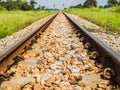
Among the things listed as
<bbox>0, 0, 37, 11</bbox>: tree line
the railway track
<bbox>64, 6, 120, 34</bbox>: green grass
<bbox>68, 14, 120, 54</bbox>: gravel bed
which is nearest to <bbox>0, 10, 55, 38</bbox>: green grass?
<bbox>68, 14, 120, 54</bbox>: gravel bed

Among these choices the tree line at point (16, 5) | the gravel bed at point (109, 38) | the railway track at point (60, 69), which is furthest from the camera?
→ the tree line at point (16, 5)

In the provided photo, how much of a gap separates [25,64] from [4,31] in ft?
17.6

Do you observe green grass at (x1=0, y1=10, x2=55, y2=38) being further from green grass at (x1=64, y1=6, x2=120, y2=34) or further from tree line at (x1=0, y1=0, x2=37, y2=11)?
tree line at (x1=0, y1=0, x2=37, y2=11)

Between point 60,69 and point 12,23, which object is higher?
point 60,69

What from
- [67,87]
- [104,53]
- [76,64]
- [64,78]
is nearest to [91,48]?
[104,53]

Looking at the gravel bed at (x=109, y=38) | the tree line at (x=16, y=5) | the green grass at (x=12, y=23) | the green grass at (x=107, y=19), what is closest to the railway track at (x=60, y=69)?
the gravel bed at (x=109, y=38)

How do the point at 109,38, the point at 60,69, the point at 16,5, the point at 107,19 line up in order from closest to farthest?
the point at 60,69, the point at 109,38, the point at 107,19, the point at 16,5

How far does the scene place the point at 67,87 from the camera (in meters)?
3.26

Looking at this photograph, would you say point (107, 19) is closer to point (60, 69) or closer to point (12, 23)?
point (12, 23)

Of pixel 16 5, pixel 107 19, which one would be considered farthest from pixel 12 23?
pixel 16 5

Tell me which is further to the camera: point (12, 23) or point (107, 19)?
point (107, 19)

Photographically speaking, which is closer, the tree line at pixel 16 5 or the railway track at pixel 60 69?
the railway track at pixel 60 69

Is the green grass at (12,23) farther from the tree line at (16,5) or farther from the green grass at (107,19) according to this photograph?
the tree line at (16,5)

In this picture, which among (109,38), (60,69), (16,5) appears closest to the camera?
(60,69)
